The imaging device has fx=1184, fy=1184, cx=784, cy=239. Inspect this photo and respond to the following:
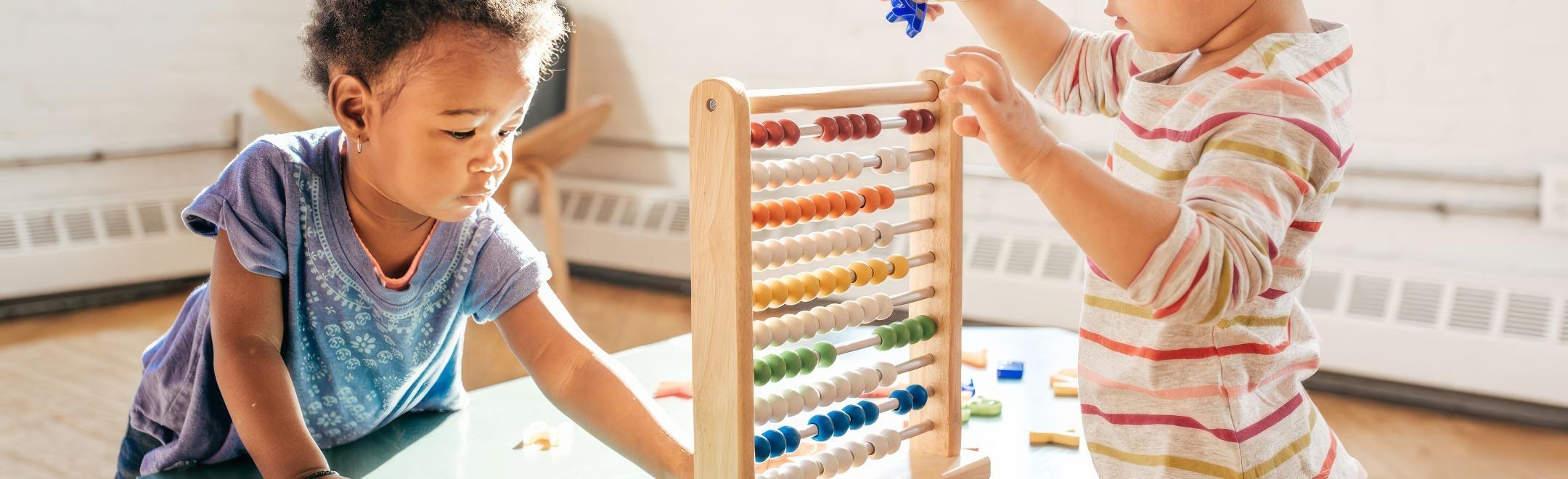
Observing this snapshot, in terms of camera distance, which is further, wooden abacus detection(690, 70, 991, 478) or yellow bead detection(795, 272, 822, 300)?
yellow bead detection(795, 272, 822, 300)

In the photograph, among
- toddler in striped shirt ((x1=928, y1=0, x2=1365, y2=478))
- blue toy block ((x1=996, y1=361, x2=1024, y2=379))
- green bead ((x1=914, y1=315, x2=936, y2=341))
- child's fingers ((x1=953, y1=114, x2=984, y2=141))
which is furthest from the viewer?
blue toy block ((x1=996, y1=361, x2=1024, y2=379))

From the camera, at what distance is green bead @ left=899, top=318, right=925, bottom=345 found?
4.34 feet

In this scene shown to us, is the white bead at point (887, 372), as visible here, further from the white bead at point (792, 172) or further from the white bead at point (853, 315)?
the white bead at point (792, 172)

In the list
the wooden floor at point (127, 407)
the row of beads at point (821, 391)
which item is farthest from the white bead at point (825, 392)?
the wooden floor at point (127, 407)

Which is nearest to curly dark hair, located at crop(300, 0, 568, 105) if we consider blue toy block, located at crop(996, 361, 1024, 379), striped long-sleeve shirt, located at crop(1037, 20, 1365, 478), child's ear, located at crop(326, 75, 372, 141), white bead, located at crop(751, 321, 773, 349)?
child's ear, located at crop(326, 75, 372, 141)

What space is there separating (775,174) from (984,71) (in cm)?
26

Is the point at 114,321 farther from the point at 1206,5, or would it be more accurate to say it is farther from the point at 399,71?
the point at 1206,5

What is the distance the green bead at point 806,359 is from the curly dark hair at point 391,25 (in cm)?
41

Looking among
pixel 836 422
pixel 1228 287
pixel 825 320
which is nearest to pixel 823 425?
pixel 836 422

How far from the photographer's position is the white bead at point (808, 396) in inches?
47.9

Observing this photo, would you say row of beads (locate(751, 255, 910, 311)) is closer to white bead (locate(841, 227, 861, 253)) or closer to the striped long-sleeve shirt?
white bead (locate(841, 227, 861, 253))

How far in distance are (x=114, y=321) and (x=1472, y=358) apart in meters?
3.87

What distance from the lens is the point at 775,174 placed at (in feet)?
3.81

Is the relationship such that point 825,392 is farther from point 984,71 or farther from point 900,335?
point 984,71
